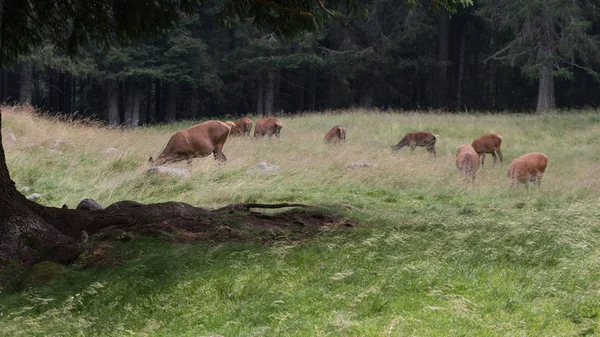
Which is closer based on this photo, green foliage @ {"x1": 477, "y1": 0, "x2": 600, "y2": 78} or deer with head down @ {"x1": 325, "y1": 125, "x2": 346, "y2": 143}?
deer with head down @ {"x1": 325, "y1": 125, "x2": 346, "y2": 143}

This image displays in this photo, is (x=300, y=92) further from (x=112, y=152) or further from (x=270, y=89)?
(x=112, y=152)

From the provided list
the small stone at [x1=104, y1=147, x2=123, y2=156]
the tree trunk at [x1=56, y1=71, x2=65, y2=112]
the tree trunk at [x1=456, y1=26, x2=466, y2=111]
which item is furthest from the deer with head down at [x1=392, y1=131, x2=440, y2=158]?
the tree trunk at [x1=56, y1=71, x2=65, y2=112]

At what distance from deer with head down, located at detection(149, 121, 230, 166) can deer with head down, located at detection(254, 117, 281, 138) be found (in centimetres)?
938

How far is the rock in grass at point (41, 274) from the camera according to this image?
5.82m

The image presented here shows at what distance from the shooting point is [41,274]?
590 centimetres

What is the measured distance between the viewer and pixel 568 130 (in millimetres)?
27656

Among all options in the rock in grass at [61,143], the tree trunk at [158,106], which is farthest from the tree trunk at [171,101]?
the rock in grass at [61,143]

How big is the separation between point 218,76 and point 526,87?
22.6m

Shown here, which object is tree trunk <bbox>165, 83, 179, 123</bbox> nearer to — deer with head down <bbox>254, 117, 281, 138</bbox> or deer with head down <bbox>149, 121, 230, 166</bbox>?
deer with head down <bbox>254, 117, 281, 138</bbox>

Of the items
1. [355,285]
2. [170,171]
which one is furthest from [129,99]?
[355,285]

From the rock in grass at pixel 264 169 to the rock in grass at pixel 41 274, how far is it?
27.9ft

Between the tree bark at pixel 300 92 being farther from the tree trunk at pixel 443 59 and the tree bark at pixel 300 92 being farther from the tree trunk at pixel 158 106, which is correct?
the tree trunk at pixel 158 106

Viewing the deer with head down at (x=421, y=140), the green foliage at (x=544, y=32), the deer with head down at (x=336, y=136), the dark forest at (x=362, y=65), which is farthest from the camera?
the dark forest at (x=362, y=65)

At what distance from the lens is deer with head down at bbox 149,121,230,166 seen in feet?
50.9
